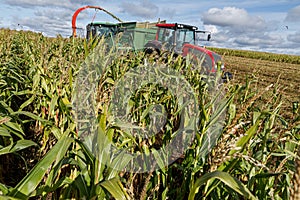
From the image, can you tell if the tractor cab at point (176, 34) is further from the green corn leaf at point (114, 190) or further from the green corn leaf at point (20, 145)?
the green corn leaf at point (114, 190)

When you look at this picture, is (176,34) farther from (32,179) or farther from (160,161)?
(32,179)

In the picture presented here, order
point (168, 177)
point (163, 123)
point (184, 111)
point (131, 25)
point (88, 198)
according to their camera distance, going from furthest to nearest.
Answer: point (131, 25)
point (163, 123)
point (184, 111)
point (168, 177)
point (88, 198)

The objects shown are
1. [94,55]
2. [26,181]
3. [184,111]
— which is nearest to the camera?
[26,181]

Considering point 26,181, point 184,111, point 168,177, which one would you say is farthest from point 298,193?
point 184,111

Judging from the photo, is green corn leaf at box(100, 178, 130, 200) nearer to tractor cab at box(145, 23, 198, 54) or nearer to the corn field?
the corn field

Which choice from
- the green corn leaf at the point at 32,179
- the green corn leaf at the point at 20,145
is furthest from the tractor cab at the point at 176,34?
the green corn leaf at the point at 32,179

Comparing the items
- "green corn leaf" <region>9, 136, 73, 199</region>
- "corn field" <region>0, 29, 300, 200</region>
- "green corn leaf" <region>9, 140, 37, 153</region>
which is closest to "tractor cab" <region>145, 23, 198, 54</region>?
"corn field" <region>0, 29, 300, 200</region>

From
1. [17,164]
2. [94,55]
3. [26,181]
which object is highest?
[94,55]

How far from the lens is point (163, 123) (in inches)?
72.0

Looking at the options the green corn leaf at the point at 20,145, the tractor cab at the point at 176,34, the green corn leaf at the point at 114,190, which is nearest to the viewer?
the green corn leaf at the point at 114,190

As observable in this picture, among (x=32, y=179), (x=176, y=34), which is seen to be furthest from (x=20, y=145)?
(x=176, y=34)

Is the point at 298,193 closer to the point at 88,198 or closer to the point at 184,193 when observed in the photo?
the point at 88,198

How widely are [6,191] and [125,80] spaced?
1550 mm

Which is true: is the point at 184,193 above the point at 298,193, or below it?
below
